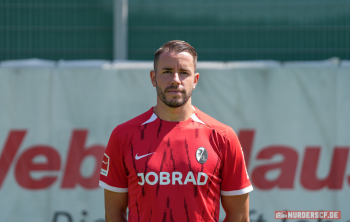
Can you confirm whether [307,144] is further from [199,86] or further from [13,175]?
[13,175]

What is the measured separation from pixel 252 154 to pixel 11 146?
2838 millimetres

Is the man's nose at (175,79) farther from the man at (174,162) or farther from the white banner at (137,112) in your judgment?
the white banner at (137,112)

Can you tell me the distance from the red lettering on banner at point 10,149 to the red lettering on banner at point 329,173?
3.33 m

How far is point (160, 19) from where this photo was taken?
620 cm

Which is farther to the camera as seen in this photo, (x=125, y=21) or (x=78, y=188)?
(x=125, y=21)

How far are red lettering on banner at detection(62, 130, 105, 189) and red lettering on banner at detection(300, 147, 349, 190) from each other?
240 centimetres

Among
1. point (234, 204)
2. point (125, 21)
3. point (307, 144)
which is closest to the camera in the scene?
point (234, 204)

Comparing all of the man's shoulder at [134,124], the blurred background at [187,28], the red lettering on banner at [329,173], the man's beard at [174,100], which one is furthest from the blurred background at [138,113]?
the man's beard at [174,100]

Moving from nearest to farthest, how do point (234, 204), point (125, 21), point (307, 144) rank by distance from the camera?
1. point (234, 204)
2. point (307, 144)
3. point (125, 21)

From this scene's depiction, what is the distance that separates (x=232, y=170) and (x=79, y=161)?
9.25 ft

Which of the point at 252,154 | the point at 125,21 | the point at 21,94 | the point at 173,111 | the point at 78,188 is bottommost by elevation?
the point at 78,188

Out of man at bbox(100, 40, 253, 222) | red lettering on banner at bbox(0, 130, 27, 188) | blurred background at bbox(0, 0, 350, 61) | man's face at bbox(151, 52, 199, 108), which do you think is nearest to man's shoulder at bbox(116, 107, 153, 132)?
man at bbox(100, 40, 253, 222)

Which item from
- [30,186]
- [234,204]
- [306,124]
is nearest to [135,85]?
[30,186]

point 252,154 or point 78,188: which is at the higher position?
point 252,154
